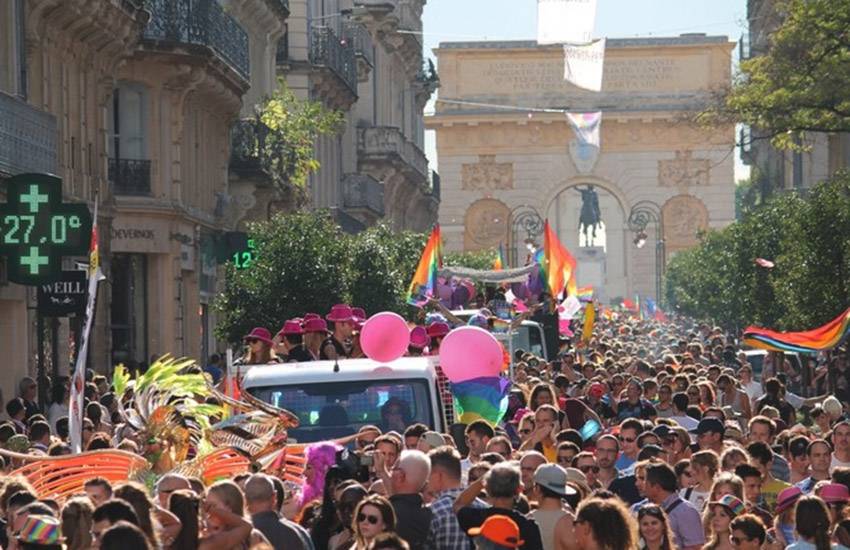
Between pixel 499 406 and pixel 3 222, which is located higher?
pixel 3 222

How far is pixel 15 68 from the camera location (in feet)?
86.9

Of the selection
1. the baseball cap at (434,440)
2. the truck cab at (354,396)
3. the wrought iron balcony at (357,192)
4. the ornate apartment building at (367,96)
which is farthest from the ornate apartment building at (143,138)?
the baseball cap at (434,440)

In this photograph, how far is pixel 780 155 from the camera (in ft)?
275

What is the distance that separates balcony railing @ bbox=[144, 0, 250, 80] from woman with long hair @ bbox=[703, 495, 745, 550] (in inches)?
921

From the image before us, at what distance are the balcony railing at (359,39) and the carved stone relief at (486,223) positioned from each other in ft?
112

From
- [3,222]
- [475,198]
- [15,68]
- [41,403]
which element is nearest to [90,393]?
[41,403]

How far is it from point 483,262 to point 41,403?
49354 millimetres

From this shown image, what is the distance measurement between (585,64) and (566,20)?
6612 mm

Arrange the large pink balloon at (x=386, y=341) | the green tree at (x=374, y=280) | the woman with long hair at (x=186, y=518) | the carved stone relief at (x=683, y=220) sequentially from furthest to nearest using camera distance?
the carved stone relief at (x=683, y=220), the green tree at (x=374, y=280), the large pink balloon at (x=386, y=341), the woman with long hair at (x=186, y=518)

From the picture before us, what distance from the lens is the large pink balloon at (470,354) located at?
53.1 feet

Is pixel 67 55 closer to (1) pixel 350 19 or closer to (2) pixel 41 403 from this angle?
(2) pixel 41 403

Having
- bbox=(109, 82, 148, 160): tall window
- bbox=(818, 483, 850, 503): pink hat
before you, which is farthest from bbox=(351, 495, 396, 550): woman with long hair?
bbox=(109, 82, 148, 160): tall window

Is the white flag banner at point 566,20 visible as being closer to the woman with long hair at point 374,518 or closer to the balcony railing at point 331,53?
the balcony railing at point 331,53

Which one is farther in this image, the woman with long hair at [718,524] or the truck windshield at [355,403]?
the truck windshield at [355,403]
